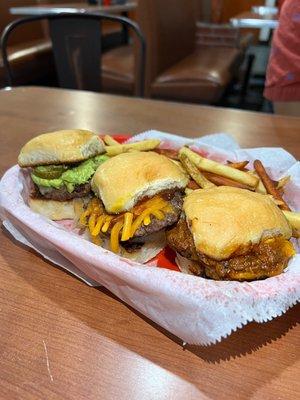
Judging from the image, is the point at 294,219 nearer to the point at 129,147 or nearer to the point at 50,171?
the point at 129,147

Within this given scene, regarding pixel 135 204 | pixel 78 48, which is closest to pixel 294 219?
pixel 135 204

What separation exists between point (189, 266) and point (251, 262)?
0.15m

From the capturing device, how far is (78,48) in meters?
2.98

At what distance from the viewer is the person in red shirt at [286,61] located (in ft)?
7.57

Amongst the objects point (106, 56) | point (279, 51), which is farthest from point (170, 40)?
point (279, 51)

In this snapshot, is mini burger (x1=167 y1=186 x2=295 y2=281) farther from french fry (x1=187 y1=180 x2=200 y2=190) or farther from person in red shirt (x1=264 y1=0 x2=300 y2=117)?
person in red shirt (x1=264 y1=0 x2=300 y2=117)

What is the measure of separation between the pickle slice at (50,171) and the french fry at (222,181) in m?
0.42

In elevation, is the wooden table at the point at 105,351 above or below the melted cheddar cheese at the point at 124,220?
below

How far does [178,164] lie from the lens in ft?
3.61

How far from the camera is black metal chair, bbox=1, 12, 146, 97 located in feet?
9.06

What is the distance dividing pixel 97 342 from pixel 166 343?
0.45 feet

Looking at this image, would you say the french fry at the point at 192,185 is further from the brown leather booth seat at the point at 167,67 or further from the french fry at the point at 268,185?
the brown leather booth seat at the point at 167,67

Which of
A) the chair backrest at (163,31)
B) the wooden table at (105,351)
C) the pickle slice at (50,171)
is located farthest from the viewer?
the chair backrest at (163,31)

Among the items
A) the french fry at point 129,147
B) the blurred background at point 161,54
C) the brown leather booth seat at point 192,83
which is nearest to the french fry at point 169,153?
the french fry at point 129,147
